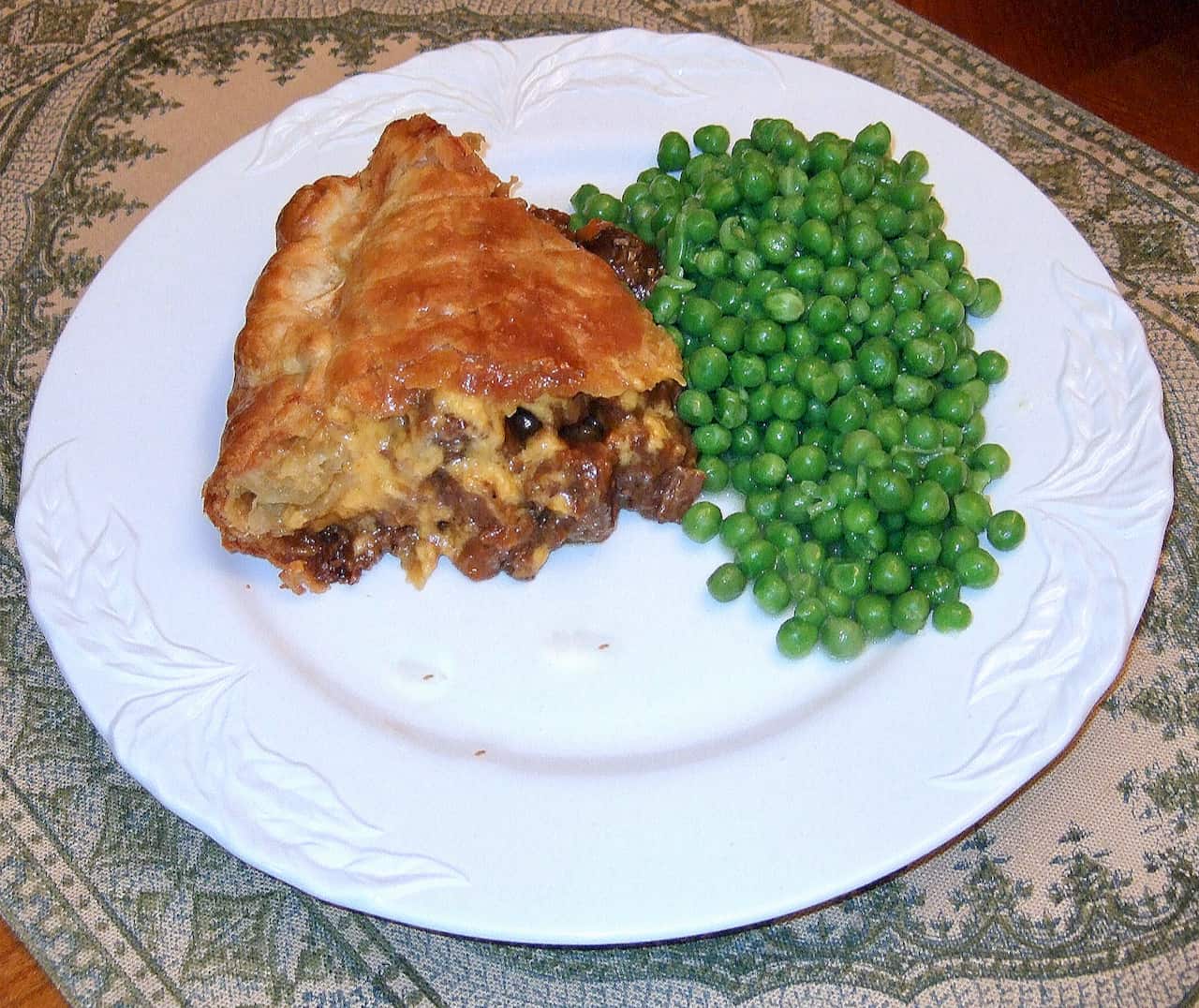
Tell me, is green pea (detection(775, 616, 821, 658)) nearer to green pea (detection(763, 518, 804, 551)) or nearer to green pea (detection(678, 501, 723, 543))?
green pea (detection(763, 518, 804, 551))

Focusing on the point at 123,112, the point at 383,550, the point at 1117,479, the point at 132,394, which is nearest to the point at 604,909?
the point at 383,550

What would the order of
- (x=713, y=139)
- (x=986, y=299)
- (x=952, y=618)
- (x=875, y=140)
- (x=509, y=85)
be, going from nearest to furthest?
(x=952, y=618)
(x=986, y=299)
(x=875, y=140)
(x=713, y=139)
(x=509, y=85)

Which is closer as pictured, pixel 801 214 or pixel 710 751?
pixel 710 751

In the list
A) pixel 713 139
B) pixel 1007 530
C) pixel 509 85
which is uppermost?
pixel 509 85

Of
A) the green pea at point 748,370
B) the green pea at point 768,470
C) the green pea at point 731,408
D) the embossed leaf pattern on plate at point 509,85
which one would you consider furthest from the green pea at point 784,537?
the embossed leaf pattern on plate at point 509,85

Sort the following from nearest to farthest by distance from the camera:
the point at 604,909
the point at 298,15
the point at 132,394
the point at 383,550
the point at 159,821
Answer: the point at 604,909 → the point at 159,821 → the point at 383,550 → the point at 132,394 → the point at 298,15

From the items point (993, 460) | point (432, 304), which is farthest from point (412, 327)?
point (993, 460)

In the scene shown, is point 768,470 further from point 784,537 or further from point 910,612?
point 910,612

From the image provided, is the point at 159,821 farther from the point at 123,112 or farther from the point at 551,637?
the point at 123,112
